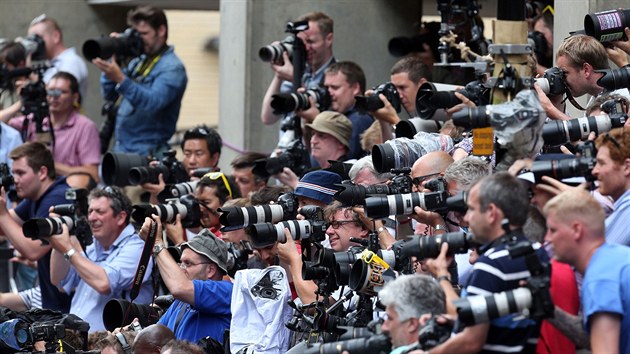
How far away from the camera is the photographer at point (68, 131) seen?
1161 cm

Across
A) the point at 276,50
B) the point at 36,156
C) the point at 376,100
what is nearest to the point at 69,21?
the point at 36,156

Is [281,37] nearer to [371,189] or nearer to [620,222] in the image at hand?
[371,189]

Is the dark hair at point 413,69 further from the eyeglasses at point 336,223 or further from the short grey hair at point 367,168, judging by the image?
the eyeglasses at point 336,223

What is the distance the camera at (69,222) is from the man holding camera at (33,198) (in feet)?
1.44

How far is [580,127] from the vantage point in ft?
21.0

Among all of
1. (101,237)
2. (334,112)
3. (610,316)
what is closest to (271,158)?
(334,112)

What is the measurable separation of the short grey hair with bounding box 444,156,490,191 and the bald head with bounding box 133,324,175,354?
1.68m

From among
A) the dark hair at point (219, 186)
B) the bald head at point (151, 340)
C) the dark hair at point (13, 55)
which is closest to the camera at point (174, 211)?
the dark hair at point (219, 186)

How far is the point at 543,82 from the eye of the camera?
710 cm

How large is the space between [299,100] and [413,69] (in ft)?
3.03

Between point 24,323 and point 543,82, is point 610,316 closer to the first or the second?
point 543,82

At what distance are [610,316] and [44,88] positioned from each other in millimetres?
7256

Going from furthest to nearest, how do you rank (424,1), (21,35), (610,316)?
(21,35) → (424,1) → (610,316)

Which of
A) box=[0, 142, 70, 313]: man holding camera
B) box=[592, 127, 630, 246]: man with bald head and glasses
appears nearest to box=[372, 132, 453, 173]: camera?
box=[592, 127, 630, 246]: man with bald head and glasses
